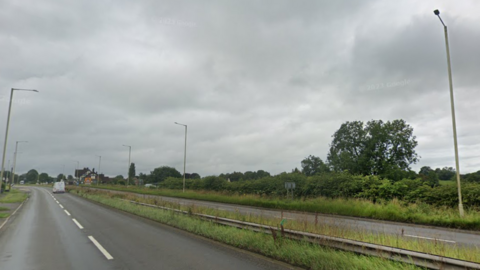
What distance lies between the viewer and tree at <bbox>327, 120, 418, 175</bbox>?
48.1 metres

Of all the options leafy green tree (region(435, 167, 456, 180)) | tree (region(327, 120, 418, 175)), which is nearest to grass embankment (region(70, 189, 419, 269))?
tree (region(327, 120, 418, 175))

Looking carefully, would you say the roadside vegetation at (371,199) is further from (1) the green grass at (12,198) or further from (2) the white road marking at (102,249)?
(1) the green grass at (12,198)

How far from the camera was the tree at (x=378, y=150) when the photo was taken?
1895 inches

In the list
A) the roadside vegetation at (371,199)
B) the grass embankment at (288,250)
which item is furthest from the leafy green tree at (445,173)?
the grass embankment at (288,250)

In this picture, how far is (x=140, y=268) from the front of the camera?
6934 mm

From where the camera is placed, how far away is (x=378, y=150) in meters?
49.0

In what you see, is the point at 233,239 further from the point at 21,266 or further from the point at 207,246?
the point at 21,266

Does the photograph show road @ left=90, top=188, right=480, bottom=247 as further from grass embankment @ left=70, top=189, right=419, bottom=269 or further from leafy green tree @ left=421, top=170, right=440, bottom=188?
leafy green tree @ left=421, top=170, right=440, bottom=188

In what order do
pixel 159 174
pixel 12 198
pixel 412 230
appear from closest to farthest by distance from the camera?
pixel 412 230
pixel 12 198
pixel 159 174

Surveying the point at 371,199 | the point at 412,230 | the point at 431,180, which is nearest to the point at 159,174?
the point at 431,180

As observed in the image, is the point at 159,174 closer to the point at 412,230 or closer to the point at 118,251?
the point at 412,230

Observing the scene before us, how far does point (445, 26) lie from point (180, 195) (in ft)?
120

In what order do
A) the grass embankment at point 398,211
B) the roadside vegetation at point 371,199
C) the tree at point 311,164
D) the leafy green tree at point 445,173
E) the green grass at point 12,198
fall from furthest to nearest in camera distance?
the tree at point 311,164 < the leafy green tree at point 445,173 < the green grass at point 12,198 < the roadside vegetation at point 371,199 < the grass embankment at point 398,211

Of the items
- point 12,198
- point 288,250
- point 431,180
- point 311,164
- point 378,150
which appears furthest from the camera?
point 311,164
